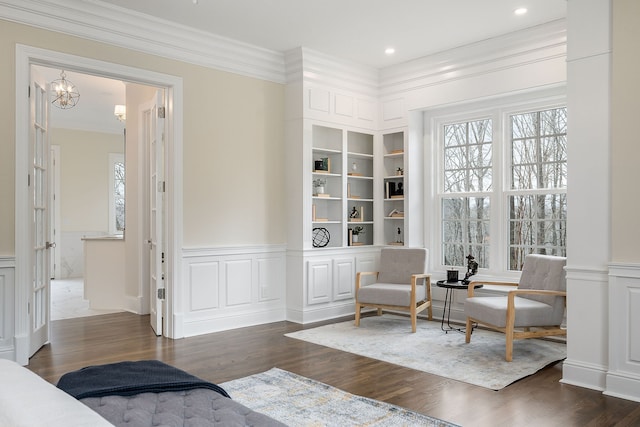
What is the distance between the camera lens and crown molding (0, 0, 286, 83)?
13.9 ft

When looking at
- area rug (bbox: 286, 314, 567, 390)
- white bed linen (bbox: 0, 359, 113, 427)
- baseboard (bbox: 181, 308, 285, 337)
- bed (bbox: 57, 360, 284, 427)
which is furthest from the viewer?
baseboard (bbox: 181, 308, 285, 337)

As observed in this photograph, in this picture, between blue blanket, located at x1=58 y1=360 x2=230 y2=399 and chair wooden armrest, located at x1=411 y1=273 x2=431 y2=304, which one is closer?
blue blanket, located at x1=58 y1=360 x2=230 y2=399

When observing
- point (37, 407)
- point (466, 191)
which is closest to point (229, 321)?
point (466, 191)

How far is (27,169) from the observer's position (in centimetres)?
420

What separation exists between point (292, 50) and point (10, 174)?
3.23 meters

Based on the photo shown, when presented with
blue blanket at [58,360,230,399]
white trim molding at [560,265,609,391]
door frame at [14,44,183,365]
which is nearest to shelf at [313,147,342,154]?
door frame at [14,44,183,365]

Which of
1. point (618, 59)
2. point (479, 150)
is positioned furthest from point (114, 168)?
point (618, 59)

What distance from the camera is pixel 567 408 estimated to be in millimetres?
3215

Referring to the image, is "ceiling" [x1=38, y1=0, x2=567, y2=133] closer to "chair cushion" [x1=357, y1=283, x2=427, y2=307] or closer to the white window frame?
the white window frame

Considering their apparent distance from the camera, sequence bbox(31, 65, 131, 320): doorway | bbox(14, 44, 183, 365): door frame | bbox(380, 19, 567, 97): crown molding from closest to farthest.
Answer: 1. bbox(14, 44, 183, 365): door frame
2. bbox(380, 19, 567, 97): crown molding
3. bbox(31, 65, 131, 320): doorway

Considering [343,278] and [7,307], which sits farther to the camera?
[343,278]

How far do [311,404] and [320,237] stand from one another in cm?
329

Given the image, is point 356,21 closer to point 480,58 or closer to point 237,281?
point 480,58

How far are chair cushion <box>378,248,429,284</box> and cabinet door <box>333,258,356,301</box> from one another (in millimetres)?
450
